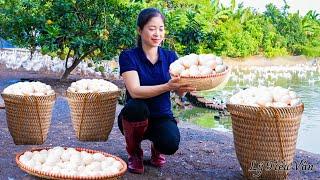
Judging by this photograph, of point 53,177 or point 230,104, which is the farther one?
point 230,104

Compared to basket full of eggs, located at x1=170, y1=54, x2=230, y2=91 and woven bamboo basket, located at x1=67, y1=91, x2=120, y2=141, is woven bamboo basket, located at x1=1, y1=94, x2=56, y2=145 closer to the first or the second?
woven bamboo basket, located at x1=67, y1=91, x2=120, y2=141

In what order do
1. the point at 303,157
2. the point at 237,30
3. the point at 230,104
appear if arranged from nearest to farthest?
the point at 230,104 < the point at 303,157 < the point at 237,30

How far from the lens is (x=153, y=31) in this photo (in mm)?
3164

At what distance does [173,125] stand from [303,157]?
1.30m

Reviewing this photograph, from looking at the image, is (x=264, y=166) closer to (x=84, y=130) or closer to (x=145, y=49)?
(x=145, y=49)

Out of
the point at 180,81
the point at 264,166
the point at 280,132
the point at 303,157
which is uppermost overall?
the point at 180,81

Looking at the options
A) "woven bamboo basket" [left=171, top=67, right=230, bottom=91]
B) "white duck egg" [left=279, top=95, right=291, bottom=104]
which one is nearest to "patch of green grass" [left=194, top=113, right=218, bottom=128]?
"white duck egg" [left=279, top=95, right=291, bottom=104]

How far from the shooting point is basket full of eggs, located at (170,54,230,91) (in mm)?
2887

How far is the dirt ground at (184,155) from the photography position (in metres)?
3.40

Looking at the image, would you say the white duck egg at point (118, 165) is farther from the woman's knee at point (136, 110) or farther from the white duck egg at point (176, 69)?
the white duck egg at point (176, 69)

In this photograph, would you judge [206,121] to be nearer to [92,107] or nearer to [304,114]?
[304,114]

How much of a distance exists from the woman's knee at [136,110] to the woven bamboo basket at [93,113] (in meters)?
0.59

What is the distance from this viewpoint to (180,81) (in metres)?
2.89

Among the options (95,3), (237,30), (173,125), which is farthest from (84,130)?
(237,30)
